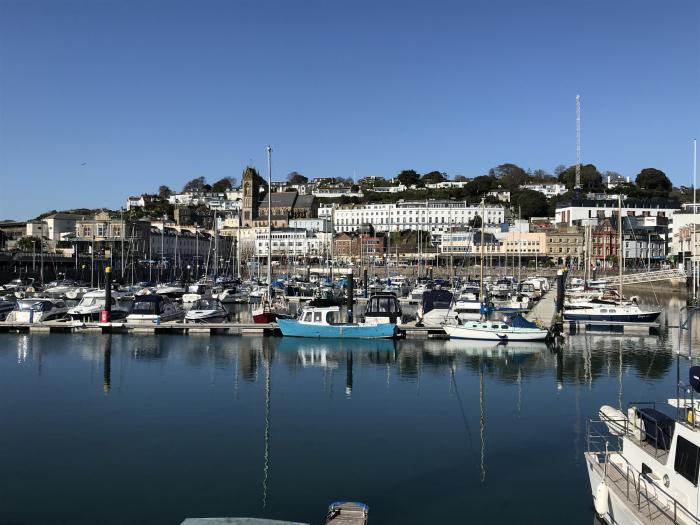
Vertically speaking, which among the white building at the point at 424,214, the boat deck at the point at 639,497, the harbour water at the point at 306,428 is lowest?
the harbour water at the point at 306,428

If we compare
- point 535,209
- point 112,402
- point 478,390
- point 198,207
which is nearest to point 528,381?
point 478,390

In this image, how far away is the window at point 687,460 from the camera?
980cm

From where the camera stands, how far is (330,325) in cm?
3378

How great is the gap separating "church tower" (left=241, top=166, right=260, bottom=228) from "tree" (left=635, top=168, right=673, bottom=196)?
8736 centimetres

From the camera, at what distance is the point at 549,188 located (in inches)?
7175

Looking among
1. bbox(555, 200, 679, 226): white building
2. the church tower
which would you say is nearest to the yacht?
bbox(555, 200, 679, 226): white building

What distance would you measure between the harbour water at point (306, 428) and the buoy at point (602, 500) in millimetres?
1103

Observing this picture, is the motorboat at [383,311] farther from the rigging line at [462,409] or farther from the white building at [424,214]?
the white building at [424,214]

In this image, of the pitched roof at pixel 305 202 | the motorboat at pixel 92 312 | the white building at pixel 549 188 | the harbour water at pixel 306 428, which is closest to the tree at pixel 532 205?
the white building at pixel 549 188

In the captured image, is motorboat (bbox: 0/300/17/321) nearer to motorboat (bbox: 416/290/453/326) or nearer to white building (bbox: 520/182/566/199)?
motorboat (bbox: 416/290/453/326)

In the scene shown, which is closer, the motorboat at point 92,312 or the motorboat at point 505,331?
the motorboat at point 505,331

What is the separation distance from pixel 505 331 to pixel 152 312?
19064 mm

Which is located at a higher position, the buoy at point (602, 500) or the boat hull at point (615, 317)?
the boat hull at point (615, 317)

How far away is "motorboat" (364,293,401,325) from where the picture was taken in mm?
36325
